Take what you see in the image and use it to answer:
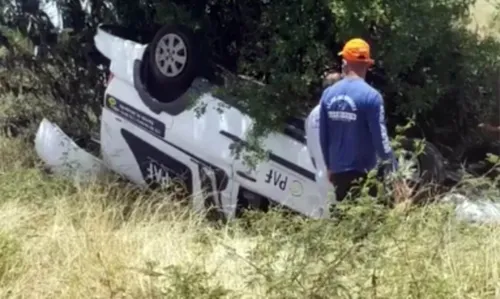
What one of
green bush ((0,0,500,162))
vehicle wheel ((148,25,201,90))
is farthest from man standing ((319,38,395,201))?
vehicle wheel ((148,25,201,90))

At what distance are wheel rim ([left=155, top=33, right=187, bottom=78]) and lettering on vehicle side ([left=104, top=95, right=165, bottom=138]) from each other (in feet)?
1.33

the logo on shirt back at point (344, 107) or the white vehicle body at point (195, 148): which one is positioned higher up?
the logo on shirt back at point (344, 107)

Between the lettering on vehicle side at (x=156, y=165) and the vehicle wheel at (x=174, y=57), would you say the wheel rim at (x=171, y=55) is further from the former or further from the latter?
the lettering on vehicle side at (x=156, y=165)

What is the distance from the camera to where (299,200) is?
8055 mm

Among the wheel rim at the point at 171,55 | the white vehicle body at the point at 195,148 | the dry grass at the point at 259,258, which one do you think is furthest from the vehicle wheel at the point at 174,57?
→ the dry grass at the point at 259,258

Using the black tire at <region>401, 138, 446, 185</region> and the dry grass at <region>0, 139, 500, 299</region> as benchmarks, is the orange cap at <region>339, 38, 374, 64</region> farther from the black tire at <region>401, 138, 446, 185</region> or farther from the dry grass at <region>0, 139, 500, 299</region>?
the dry grass at <region>0, 139, 500, 299</region>

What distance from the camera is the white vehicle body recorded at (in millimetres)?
8141

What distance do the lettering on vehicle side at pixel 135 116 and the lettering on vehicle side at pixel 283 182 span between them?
1.08 meters

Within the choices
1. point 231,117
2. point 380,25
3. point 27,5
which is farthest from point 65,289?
point 27,5

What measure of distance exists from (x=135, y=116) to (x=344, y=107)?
2.40 metres

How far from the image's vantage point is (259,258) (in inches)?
234

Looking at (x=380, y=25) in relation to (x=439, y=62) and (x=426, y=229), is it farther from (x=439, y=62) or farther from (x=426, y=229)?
(x=426, y=229)

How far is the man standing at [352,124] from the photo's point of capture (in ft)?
23.5

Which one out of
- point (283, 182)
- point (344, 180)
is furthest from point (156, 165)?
point (344, 180)
